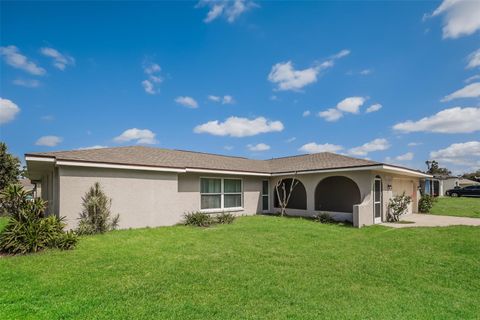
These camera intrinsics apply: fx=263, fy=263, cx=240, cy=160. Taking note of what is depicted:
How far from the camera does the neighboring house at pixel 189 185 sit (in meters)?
10.6

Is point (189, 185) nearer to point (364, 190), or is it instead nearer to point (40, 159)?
point (40, 159)

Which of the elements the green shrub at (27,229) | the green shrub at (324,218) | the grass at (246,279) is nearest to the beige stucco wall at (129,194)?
the green shrub at (27,229)

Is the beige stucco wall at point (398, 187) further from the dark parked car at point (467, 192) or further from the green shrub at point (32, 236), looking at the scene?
the dark parked car at point (467, 192)

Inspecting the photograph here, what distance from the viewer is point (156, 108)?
2000 centimetres

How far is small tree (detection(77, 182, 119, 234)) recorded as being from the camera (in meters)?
10.4

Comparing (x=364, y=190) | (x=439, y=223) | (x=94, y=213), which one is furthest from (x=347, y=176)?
(x=94, y=213)

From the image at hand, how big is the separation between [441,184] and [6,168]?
59405 millimetres

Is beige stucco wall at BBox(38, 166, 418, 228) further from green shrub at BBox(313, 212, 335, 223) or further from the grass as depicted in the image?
the grass

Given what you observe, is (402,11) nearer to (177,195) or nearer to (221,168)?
(221,168)

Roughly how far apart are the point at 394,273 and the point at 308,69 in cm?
1219

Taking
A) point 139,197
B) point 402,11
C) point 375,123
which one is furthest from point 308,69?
point 139,197

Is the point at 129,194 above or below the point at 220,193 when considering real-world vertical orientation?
above

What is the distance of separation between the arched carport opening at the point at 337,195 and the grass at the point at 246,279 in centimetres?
881

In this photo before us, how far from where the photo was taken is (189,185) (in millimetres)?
14180
